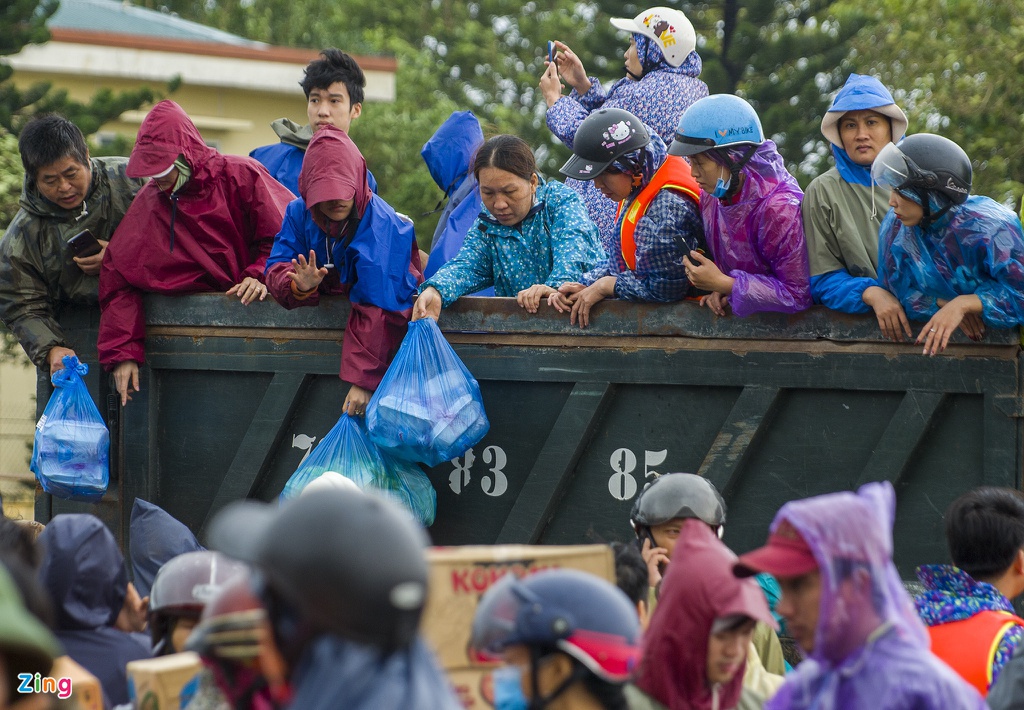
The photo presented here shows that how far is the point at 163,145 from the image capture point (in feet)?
17.5

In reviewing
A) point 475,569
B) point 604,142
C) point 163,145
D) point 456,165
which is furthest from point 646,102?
point 475,569

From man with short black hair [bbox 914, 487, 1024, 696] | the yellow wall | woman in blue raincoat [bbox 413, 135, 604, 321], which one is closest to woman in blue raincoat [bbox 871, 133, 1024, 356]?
man with short black hair [bbox 914, 487, 1024, 696]

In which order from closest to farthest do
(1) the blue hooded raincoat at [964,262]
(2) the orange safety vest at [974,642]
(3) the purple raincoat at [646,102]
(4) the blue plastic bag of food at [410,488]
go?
1. (2) the orange safety vest at [974,642]
2. (1) the blue hooded raincoat at [964,262]
3. (4) the blue plastic bag of food at [410,488]
4. (3) the purple raincoat at [646,102]

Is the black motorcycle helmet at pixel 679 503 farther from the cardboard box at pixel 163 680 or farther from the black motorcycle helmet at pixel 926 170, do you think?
the cardboard box at pixel 163 680

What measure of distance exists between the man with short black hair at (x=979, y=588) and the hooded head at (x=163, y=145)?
132 inches

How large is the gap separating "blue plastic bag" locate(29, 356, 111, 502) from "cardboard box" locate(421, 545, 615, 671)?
2.81 m

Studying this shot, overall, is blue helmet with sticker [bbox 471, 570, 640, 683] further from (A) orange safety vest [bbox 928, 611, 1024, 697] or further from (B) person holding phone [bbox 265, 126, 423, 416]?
(B) person holding phone [bbox 265, 126, 423, 416]

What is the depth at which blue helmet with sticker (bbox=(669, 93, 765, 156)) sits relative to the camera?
14.6 ft

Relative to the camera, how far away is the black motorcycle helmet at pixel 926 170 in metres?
4.09

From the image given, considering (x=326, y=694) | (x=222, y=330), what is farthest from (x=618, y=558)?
(x=222, y=330)

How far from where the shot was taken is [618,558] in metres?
3.45

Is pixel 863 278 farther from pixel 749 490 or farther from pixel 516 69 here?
pixel 516 69

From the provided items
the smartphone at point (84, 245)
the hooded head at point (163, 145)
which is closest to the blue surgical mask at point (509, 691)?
the hooded head at point (163, 145)

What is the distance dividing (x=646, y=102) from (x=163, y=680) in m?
3.98
